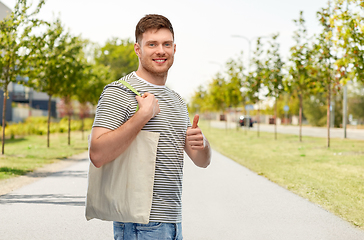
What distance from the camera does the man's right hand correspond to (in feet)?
6.92

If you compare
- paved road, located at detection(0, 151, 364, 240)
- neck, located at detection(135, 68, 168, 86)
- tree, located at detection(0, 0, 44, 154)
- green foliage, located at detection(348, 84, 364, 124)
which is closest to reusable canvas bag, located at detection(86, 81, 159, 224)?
neck, located at detection(135, 68, 168, 86)

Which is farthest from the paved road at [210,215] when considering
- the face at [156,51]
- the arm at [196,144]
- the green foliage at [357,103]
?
the green foliage at [357,103]

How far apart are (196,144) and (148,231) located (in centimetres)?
51

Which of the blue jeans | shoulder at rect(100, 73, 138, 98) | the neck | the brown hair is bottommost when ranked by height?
the blue jeans

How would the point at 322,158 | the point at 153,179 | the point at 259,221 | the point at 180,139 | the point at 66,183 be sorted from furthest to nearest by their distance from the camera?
the point at 322,158
the point at 66,183
the point at 259,221
the point at 180,139
the point at 153,179

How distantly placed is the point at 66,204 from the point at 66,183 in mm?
2496

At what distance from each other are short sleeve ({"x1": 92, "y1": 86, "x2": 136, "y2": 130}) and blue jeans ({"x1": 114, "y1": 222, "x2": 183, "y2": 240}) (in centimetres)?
52

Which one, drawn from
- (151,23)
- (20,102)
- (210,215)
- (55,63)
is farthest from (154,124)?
(20,102)

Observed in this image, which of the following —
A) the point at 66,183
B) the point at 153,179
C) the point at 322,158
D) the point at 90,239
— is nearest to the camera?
the point at 153,179

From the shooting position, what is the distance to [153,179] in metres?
2.20

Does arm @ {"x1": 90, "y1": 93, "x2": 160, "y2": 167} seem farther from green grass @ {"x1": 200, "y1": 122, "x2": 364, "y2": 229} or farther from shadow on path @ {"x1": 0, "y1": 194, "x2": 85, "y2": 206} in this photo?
shadow on path @ {"x1": 0, "y1": 194, "x2": 85, "y2": 206}

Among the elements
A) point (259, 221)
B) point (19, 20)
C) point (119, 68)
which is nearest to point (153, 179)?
point (259, 221)

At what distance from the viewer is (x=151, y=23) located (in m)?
2.31

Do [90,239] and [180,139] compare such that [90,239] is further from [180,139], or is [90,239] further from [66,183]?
[66,183]
